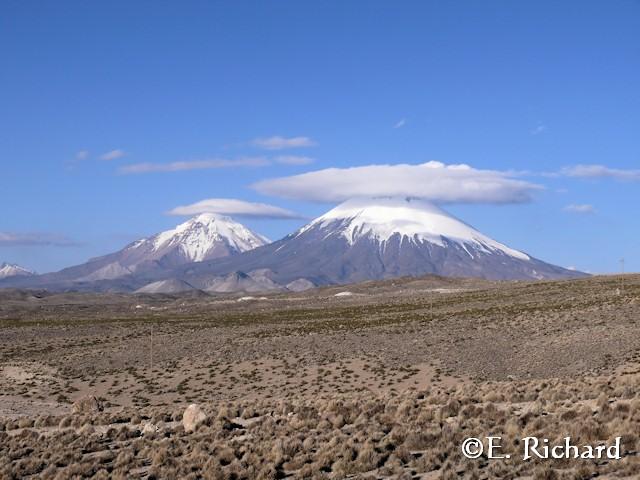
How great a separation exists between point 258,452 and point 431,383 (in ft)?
72.6

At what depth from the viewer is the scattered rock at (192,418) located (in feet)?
66.6

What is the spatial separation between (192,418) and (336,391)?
16.6 meters

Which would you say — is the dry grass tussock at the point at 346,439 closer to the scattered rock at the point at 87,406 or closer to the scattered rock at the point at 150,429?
the scattered rock at the point at 150,429

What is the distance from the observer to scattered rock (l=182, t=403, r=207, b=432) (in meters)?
20.3

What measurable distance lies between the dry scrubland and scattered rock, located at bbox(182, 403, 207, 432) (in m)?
0.20

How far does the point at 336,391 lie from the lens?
120 ft

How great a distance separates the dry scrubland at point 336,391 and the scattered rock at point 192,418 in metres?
0.20

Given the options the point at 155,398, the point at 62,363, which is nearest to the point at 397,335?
the point at 155,398

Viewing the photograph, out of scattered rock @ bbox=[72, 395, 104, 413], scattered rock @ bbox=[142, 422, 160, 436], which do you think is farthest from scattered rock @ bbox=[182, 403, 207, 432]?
scattered rock @ bbox=[72, 395, 104, 413]

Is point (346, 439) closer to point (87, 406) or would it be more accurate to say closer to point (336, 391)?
point (87, 406)

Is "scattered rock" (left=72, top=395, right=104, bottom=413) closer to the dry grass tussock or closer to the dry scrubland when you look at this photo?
the dry scrubland

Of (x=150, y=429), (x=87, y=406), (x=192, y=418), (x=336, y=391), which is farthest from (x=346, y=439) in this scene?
(x=336, y=391)

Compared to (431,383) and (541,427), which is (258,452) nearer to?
(541,427)

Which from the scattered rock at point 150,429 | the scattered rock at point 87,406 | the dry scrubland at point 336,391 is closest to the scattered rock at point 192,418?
the dry scrubland at point 336,391
